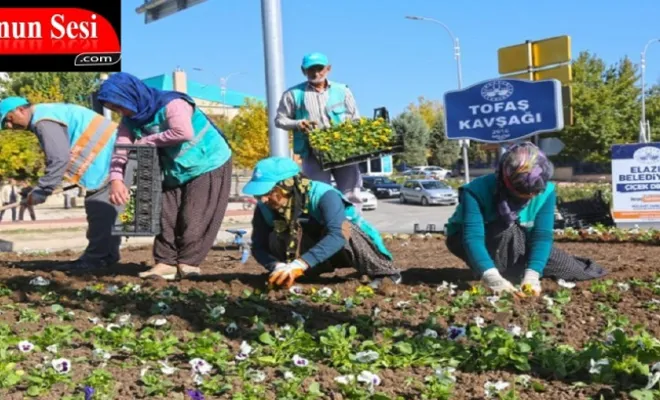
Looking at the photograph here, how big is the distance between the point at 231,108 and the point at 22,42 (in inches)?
2253

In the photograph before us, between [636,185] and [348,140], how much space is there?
Result: 6206 millimetres

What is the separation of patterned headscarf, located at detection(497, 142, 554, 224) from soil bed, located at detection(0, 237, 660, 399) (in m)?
0.57

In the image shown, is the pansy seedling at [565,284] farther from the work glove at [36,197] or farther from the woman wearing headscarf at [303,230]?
→ the work glove at [36,197]

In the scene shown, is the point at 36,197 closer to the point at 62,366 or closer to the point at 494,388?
the point at 62,366

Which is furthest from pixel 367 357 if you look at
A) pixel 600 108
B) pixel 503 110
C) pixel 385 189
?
pixel 600 108

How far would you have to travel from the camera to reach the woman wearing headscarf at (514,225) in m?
4.09

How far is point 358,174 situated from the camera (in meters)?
Answer: 6.79

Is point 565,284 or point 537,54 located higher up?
point 537,54

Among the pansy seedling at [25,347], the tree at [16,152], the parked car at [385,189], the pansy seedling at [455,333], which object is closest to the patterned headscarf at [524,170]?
the pansy seedling at [455,333]

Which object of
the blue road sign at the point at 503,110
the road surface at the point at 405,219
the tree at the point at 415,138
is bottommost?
the road surface at the point at 405,219

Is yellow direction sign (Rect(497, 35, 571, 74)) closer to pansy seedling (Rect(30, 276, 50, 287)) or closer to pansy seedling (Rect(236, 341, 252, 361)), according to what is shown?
pansy seedling (Rect(30, 276, 50, 287))

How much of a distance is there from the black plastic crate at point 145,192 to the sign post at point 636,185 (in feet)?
24.1

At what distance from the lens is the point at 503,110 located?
968cm

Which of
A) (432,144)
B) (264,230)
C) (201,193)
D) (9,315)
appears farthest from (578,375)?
(432,144)
